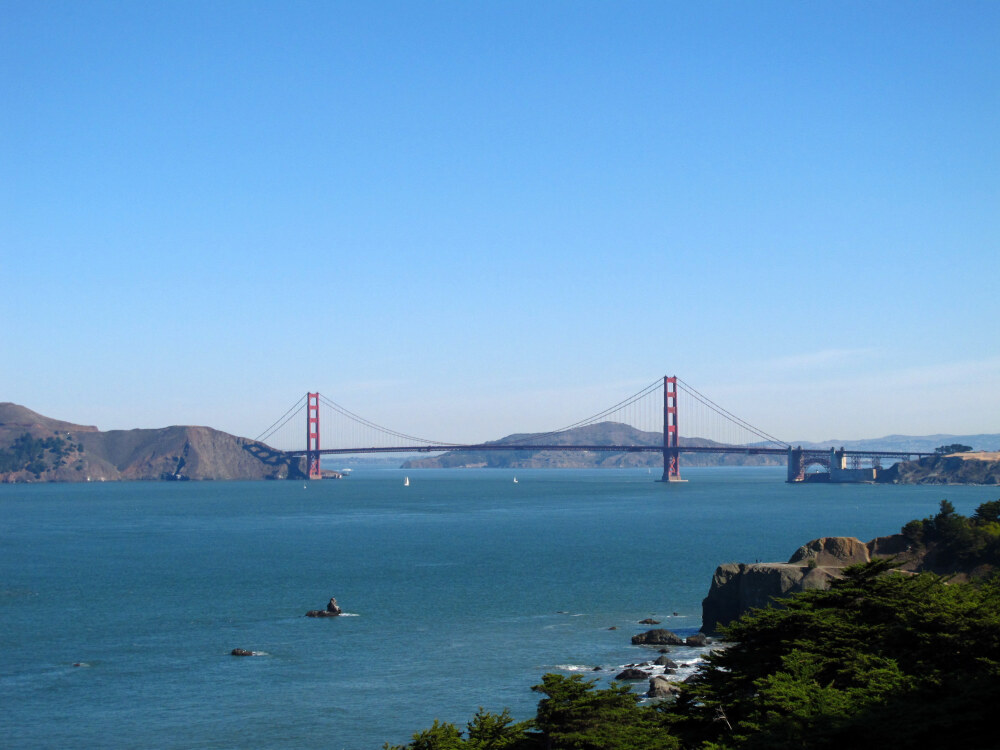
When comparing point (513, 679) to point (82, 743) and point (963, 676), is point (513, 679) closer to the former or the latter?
point (82, 743)

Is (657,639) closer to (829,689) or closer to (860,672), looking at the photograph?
(860,672)

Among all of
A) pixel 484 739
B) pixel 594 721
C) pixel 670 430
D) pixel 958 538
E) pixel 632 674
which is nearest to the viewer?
pixel 594 721

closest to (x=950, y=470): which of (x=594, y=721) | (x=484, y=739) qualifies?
(x=594, y=721)

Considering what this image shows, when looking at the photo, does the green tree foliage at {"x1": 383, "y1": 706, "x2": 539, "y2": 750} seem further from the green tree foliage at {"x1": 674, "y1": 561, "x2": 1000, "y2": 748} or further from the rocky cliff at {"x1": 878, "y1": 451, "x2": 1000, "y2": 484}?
the rocky cliff at {"x1": 878, "y1": 451, "x2": 1000, "y2": 484}

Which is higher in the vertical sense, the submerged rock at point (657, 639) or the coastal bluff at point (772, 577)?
the coastal bluff at point (772, 577)

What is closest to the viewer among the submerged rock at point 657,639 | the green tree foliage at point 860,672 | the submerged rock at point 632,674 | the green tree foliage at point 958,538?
the green tree foliage at point 860,672

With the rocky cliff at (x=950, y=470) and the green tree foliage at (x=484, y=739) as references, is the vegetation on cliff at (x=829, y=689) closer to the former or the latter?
the green tree foliage at (x=484, y=739)

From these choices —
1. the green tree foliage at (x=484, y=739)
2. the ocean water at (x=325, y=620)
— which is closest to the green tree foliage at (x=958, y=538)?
the ocean water at (x=325, y=620)

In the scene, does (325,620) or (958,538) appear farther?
(325,620)
